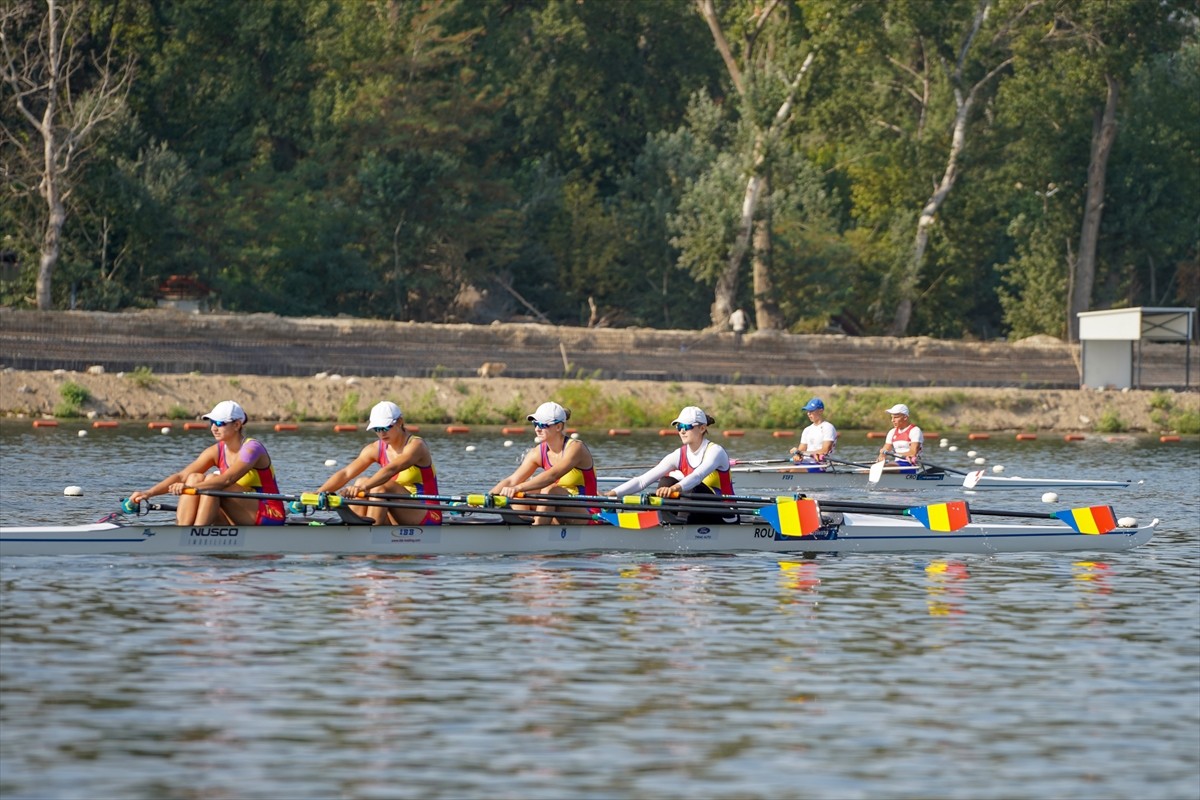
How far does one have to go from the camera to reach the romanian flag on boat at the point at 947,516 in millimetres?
24812

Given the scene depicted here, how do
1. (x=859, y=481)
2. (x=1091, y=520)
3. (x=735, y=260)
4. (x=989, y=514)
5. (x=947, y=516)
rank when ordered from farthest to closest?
(x=735, y=260), (x=859, y=481), (x=1091, y=520), (x=989, y=514), (x=947, y=516)

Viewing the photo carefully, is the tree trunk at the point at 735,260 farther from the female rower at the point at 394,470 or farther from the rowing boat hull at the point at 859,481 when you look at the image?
the female rower at the point at 394,470

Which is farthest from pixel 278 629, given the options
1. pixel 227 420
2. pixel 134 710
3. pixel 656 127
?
pixel 656 127

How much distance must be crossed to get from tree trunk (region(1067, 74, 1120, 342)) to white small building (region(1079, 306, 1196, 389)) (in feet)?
41.8

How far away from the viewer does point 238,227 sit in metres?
60.7

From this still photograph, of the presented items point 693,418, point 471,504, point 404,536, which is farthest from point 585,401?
point 471,504

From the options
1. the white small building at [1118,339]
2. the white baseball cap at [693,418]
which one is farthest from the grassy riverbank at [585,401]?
the white baseball cap at [693,418]

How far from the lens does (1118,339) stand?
57.6 meters

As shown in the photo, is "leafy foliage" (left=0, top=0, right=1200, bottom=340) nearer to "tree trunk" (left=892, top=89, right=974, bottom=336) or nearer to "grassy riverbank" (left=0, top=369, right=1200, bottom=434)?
"tree trunk" (left=892, top=89, right=974, bottom=336)

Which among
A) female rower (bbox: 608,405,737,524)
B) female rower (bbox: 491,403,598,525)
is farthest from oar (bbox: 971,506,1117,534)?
female rower (bbox: 491,403,598,525)

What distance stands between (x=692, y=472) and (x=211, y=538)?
580 centimetres

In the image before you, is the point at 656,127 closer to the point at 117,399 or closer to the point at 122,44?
the point at 122,44

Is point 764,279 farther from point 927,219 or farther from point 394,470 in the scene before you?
point 394,470

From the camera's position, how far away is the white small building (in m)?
57.2
